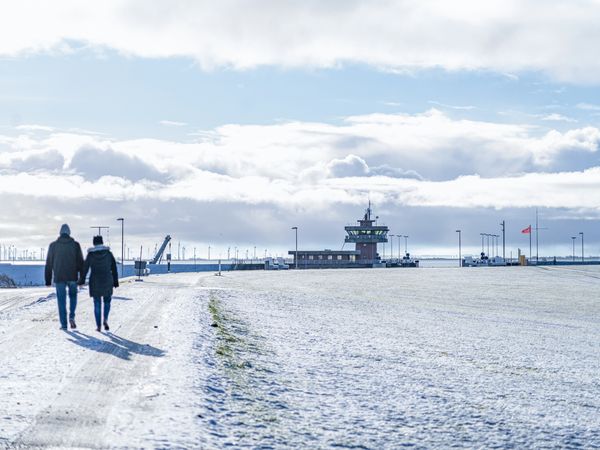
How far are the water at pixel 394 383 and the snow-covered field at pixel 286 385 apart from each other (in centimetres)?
4

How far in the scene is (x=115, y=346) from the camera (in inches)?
549

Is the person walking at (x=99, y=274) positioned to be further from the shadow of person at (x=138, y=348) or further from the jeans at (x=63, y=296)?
the shadow of person at (x=138, y=348)

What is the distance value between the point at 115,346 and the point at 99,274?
3038 mm

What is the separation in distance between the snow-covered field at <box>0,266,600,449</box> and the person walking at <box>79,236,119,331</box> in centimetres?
80

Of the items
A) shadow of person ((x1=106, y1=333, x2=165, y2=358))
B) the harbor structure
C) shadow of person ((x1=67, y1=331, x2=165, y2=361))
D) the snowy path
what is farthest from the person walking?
the harbor structure

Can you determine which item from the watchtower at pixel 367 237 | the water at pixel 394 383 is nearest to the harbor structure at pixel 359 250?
the watchtower at pixel 367 237

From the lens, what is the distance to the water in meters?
8.87

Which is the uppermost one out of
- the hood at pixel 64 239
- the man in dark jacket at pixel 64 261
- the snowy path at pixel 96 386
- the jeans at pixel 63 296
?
the hood at pixel 64 239

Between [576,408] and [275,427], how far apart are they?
527 centimetres

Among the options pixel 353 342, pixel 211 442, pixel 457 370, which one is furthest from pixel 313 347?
pixel 211 442

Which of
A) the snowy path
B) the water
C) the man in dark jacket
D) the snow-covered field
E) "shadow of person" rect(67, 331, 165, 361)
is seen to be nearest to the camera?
the snowy path

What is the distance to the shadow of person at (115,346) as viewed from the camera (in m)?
13.0

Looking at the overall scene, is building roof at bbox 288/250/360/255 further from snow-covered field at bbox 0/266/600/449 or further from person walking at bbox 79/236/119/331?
person walking at bbox 79/236/119/331

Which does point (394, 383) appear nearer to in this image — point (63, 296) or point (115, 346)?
point (115, 346)
